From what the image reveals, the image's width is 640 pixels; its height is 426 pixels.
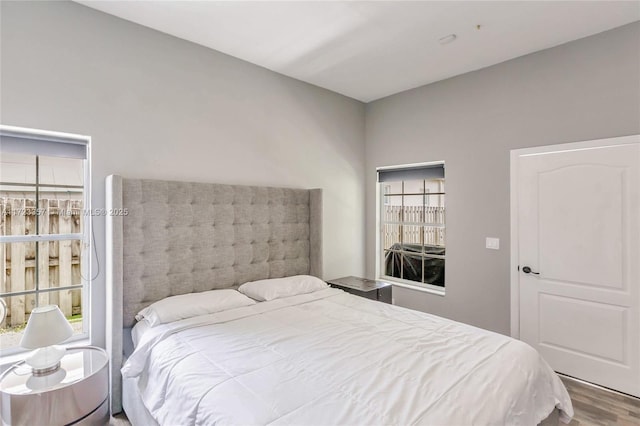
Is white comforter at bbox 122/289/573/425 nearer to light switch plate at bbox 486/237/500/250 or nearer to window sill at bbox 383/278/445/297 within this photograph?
light switch plate at bbox 486/237/500/250

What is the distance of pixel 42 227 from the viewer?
7.18ft

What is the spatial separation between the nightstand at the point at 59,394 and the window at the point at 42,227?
0.50 meters

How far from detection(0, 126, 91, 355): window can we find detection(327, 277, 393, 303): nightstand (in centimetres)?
220

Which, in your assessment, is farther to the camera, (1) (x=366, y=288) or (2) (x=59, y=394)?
(1) (x=366, y=288)

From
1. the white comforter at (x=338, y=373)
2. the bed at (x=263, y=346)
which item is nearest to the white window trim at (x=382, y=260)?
the bed at (x=263, y=346)

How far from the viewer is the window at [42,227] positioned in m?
2.09

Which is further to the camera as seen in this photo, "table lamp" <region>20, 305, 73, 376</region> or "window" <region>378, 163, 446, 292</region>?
"window" <region>378, 163, 446, 292</region>

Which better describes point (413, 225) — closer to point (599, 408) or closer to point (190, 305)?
point (599, 408)

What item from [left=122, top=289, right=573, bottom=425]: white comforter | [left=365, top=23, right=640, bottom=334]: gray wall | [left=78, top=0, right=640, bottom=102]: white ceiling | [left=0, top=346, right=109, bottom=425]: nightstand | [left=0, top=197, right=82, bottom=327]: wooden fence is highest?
[left=78, top=0, right=640, bottom=102]: white ceiling

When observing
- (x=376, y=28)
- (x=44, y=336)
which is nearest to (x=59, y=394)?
(x=44, y=336)

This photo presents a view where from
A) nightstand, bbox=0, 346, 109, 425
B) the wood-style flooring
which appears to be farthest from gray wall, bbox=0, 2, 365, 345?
the wood-style flooring

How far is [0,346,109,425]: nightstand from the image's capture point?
154 cm

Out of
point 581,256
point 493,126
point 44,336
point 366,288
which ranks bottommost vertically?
point 366,288

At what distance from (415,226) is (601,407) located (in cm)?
215
